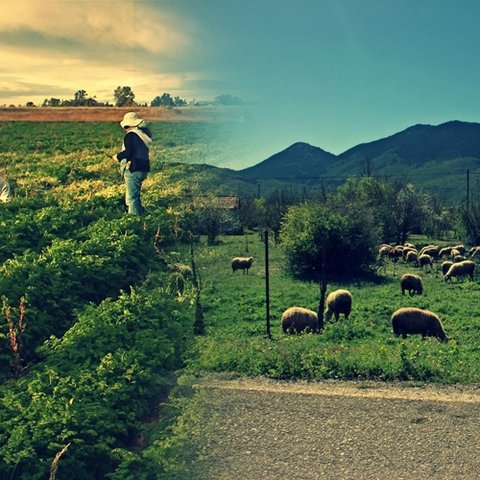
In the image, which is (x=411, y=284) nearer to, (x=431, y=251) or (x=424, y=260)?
(x=424, y=260)

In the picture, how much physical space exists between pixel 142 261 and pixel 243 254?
1433 centimetres

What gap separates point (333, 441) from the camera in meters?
8.59

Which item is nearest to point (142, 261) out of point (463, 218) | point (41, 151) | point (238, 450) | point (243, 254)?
point (238, 450)

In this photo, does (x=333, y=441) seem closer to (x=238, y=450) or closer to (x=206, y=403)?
(x=238, y=450)

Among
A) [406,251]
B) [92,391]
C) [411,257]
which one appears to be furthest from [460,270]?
[92,391]

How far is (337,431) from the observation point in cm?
881

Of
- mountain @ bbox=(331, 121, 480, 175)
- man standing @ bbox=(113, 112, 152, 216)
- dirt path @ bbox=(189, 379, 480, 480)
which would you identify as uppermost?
mountain @ bbox=(331, 121, 480, 175)

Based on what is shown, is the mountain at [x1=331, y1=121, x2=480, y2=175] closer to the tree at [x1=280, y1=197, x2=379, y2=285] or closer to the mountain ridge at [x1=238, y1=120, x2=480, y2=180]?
the mountain ridge at [x1=238, y1=120, x2=480, y2=180]

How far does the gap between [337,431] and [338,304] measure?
1558cm

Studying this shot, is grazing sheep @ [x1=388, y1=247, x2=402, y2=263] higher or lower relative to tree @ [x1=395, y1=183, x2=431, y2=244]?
lower

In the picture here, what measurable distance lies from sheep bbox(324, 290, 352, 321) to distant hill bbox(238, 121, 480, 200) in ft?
302

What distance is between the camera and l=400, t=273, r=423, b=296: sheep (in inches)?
1226

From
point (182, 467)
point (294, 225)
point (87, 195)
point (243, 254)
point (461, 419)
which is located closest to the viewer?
point (182, 467)

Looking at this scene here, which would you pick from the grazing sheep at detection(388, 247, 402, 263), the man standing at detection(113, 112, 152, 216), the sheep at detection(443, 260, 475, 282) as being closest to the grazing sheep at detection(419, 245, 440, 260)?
the grazing sheep at detection(388, 247, 402, 263)
